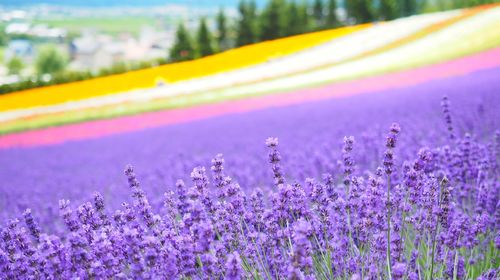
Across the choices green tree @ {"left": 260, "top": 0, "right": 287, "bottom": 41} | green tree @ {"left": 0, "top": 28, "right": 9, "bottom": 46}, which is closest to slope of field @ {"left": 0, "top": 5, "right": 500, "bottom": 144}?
green tree @ {"left": 260, "top": 0, "right": 287, "bottom": 41}

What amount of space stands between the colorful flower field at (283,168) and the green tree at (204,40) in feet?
5.65

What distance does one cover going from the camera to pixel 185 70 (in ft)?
36.9

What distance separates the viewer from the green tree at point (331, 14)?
11.4 m

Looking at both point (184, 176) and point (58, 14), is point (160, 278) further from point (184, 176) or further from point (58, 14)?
point (58, 14)

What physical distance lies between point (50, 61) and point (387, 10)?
634 centimetres

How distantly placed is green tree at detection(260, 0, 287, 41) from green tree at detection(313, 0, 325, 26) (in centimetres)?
67

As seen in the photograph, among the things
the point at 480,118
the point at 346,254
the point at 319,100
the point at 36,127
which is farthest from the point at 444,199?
the point at 36,127

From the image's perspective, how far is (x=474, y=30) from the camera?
24.8 feet

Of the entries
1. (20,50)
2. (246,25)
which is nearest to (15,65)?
(20,50)

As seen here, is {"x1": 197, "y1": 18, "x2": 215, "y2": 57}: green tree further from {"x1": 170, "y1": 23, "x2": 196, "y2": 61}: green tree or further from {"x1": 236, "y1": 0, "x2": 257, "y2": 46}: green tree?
{"x1": 236, "y1": 0, "x2": 257, "y2": 46}: green tree

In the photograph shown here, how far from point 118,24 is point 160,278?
35.1 feet

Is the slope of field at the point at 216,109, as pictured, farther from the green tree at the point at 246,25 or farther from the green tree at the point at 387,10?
the green tree at the point at 246,25

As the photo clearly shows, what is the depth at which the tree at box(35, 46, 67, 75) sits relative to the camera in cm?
962

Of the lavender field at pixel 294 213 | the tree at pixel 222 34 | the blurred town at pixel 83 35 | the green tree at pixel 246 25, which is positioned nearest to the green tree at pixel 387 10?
the green tree at pixel 246 25
